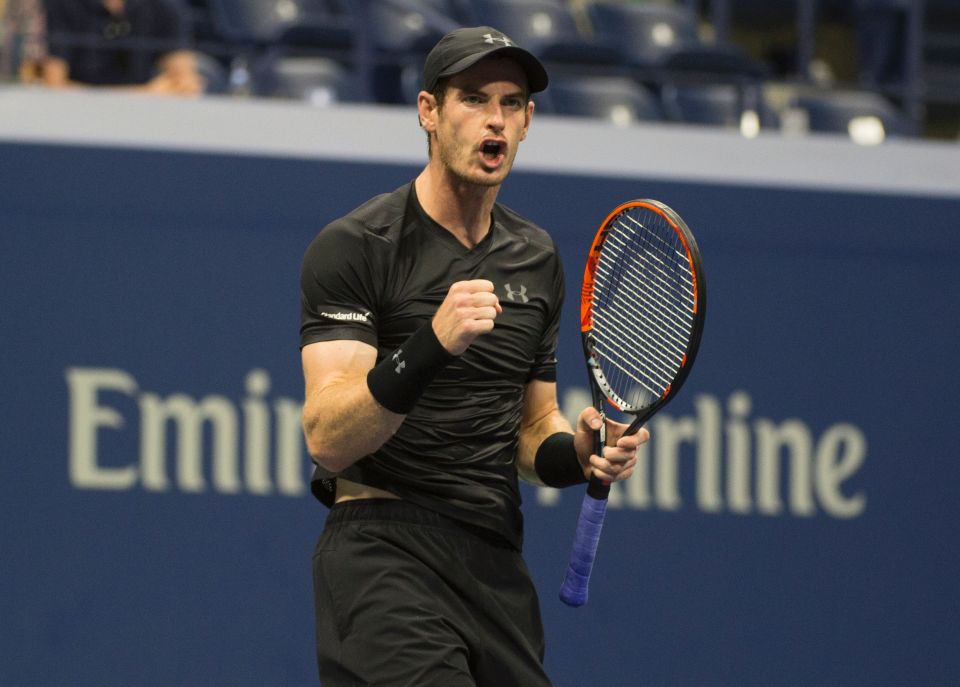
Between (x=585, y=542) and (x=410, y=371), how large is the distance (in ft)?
1.90

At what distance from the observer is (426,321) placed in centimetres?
302

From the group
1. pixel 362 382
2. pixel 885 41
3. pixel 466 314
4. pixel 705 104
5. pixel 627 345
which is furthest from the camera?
pixel 885 41

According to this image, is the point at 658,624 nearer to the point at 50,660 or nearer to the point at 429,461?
the point at 50,660

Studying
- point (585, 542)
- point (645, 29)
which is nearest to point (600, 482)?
point (585, 542)

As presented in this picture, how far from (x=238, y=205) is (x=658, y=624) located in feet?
6.38

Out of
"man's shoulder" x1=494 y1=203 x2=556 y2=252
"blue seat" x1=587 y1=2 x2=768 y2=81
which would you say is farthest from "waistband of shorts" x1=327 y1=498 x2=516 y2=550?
"blue seat" x1=587 y1=2 x2=768 y2=81

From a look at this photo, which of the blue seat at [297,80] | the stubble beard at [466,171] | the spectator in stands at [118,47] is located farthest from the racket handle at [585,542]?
the blue seat at [297,80]

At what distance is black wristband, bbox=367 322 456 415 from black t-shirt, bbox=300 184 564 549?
203 mm

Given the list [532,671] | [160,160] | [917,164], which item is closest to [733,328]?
[917,164]

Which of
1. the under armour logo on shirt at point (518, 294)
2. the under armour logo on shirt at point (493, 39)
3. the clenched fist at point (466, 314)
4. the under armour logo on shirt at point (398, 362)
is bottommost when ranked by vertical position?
the under armour logo on shirt at point (518, 294)

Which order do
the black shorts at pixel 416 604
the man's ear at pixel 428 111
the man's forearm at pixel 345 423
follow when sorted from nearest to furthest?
the man's forearm at pixel 345 423
the black shorts at pixel 416 604
the man's ear at pixel 428 111

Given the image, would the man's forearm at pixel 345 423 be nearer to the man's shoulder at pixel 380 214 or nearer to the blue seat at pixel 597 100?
the man's shoulder at pixel 380 214

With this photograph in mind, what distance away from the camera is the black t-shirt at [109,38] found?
577cm

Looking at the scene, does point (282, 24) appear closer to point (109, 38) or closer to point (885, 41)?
point (109, 38)
